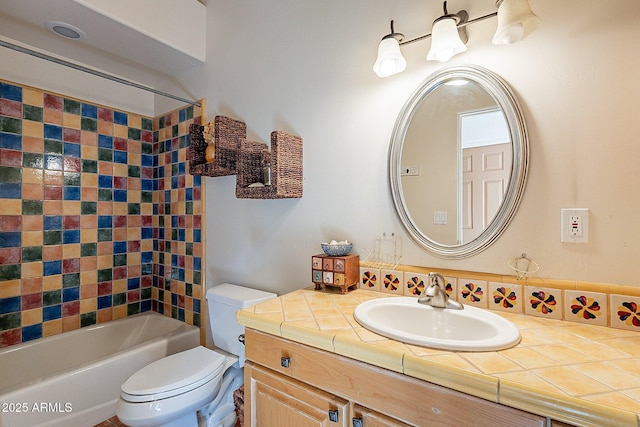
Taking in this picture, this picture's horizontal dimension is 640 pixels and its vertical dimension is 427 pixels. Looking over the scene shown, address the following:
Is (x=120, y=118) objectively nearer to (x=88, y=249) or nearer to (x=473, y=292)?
(x=88, y=249)

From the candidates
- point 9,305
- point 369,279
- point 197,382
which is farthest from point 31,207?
point 369,279

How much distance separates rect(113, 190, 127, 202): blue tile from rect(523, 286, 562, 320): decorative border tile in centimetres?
278

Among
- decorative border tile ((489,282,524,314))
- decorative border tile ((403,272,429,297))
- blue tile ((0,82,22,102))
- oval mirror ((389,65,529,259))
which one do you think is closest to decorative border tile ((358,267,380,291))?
decorative border tile ((403,272,429,297))

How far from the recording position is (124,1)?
5.85 ft

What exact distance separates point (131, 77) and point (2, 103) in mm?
863

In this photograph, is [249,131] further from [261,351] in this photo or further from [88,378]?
[88,378]

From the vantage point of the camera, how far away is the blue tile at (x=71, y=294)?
86.1 inches

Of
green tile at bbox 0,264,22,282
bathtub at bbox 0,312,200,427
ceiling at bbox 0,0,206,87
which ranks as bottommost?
bathtub at bbox 0,312,200,427

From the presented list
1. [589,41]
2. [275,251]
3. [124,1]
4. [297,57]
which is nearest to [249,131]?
[297,57]

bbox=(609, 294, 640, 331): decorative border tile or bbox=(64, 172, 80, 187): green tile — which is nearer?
bbox=(609, 294, 640, 331): decorative border tile

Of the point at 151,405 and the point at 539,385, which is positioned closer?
the point at 539,385

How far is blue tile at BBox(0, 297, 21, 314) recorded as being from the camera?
1941mm

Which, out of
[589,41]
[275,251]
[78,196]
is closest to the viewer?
[589,41]

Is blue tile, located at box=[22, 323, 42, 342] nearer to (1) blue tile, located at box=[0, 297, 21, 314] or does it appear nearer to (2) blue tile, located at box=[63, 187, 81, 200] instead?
(1) blue tile, located at box=[0, 297, 21, 314]
